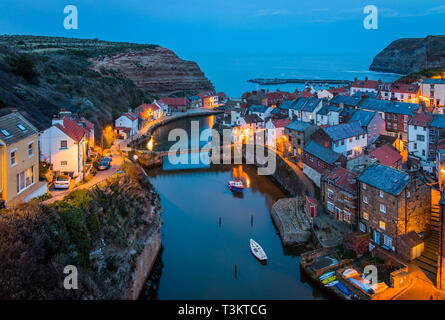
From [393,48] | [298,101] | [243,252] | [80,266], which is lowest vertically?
[243,252]

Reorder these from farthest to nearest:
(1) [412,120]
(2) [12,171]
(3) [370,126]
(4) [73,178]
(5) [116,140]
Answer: (5) [116,140] < (3) [370,126] < (1) [412,120] < (4) [73,178] < (2) [12,171]

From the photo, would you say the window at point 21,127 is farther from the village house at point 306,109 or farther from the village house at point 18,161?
the village house at point 306,109

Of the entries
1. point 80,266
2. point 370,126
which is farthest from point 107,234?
point 370,126

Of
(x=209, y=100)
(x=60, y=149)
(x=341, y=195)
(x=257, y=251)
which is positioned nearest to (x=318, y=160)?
(x=341, y=195)

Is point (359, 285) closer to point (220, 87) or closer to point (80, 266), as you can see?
point (80, 266)

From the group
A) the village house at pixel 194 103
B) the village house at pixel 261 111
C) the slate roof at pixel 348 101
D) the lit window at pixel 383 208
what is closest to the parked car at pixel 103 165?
the lit window at pixel 383 208

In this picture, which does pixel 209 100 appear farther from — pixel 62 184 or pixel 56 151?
pixel 62 184
